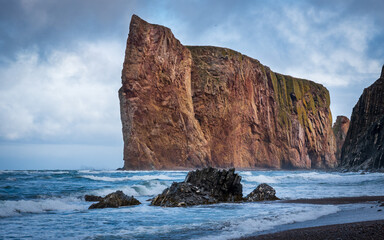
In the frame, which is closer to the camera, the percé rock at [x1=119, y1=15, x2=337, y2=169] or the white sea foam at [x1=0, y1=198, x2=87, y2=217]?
the white sea foam at [x1=0, y1=198, x2=87, y2=217]

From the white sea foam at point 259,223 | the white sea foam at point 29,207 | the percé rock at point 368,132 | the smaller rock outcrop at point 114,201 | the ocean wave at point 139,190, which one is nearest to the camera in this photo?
the white sea foam at point 259,223

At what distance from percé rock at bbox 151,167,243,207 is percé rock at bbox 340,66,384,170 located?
103 ft

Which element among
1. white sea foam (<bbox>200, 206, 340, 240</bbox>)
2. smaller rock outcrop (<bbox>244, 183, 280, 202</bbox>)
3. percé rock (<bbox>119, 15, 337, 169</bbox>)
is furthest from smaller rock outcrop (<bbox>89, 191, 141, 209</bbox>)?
percé rock (<bbox>119, 15, 337, 169</bbox>)

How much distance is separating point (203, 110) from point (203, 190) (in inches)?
2470

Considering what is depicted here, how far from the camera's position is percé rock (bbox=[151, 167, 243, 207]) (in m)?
13.6

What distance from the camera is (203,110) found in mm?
77375

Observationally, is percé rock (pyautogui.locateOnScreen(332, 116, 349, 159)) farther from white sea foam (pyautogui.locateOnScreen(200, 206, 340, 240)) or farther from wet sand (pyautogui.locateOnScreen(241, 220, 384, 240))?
wet sand (pyautogui.locateOnScreen(241, 220, 384, 240))

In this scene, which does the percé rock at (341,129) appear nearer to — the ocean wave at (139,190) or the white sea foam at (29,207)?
the ocean wave at (139,190)

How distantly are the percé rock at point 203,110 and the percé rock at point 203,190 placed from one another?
48.3 meters

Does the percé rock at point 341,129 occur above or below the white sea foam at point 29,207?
above

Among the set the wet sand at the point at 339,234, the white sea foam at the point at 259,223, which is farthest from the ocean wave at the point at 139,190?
the wet sand at the point at 339,234

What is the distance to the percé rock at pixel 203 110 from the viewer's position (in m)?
65.9

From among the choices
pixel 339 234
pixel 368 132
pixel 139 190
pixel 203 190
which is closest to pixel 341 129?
pixel 368 132

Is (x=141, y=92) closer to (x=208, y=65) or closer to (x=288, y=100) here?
(x=208, y=65)
